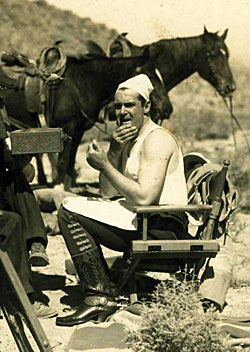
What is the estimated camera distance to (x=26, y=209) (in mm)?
5883

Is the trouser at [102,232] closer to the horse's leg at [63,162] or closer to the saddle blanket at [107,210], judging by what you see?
the saddle blanket at [107,210]

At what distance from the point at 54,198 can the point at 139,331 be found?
5.08m

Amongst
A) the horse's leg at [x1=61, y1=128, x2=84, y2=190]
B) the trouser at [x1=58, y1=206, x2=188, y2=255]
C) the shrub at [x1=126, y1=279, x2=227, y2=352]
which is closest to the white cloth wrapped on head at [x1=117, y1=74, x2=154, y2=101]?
the trouser at [x1=58, y1=206, x2=188, y2=255]

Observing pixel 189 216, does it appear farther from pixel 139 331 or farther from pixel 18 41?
pixel 18 41

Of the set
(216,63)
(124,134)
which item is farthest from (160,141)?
(216,63)

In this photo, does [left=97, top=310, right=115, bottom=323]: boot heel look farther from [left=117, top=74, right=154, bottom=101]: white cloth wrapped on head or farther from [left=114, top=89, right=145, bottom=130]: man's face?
[left=117, top=74, right=154, bottom=101]: white cloth wrapped on head

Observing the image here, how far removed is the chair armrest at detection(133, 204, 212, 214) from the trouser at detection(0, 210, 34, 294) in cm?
79

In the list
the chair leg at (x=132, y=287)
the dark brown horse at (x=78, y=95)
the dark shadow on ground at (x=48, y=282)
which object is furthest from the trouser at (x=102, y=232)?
the dark brown horse at (x=78, y=95)

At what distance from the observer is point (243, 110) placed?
24.4m

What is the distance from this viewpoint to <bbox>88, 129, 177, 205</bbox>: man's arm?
17.4 ft

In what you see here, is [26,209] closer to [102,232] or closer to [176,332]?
[102,232]

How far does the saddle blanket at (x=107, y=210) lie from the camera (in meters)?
5.54

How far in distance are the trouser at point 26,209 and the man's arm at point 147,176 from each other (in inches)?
28.7

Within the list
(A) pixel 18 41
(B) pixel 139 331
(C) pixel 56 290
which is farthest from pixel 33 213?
(A) pixel 18 41
